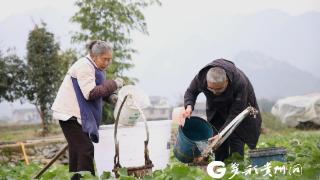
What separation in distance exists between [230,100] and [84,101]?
3.91 feet

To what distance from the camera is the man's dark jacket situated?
4473 mm

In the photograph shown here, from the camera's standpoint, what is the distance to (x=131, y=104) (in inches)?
174

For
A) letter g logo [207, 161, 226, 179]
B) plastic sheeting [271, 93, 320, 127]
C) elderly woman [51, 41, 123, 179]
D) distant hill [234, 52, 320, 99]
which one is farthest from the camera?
distant hill [234, 52, 320, 99]

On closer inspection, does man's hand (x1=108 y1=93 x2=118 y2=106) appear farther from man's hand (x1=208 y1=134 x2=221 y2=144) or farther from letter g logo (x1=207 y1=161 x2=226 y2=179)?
letter g logo (x1=207 y1=161 x2=226 y2=179)

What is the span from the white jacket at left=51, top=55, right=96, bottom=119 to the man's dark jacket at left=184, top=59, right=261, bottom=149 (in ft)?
2.88

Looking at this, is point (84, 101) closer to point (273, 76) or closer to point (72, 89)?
point (72, 89)

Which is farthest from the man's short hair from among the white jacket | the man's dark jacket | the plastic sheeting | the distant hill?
the distant hill

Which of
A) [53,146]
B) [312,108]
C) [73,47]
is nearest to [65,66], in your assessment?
[73,47]

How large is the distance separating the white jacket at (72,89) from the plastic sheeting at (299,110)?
644 inches

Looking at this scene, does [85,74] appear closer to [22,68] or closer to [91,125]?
[91,125]

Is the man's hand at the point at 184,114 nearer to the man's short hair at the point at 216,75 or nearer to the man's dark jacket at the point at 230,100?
the man's dark jacket at the point at 230,100

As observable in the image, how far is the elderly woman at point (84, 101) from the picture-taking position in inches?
170

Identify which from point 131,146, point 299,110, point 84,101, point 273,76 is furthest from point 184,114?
point 273,76

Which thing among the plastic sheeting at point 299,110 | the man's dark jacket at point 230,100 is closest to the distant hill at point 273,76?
the plastic sheeting at point 299,110
